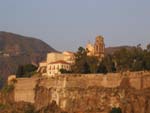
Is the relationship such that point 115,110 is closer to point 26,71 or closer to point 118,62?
point 118,62

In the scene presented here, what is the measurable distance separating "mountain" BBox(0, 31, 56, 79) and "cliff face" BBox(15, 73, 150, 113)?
45.8 m

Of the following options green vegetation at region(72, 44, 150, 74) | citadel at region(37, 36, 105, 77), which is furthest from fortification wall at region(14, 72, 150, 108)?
citadel at region(37, 36, 105, 77)

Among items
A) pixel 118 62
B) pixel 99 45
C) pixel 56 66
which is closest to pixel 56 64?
pixel 56 66

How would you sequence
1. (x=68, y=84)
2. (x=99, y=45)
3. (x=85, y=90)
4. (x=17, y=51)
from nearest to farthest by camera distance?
(x=85, y=90), (x=68, y=84), (x=99, y=45), (x=17, y=51)

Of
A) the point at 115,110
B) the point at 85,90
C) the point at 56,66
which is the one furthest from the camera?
the point at 56,66

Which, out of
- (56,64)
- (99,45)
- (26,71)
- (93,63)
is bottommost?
(26,71)

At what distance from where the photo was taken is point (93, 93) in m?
51.3

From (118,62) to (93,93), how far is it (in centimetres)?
556

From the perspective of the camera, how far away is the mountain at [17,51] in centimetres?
10862

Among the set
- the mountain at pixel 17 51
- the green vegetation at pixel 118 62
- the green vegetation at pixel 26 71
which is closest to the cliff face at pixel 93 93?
the green vegetation at pixel 118 62

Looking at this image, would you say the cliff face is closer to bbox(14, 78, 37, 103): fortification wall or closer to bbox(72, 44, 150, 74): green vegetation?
bbox(14, 78, 37, 103): fortification wall

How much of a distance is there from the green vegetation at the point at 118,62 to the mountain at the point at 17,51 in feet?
144

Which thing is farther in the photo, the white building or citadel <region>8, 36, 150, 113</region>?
Answer: the white building

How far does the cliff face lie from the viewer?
4794 cm
